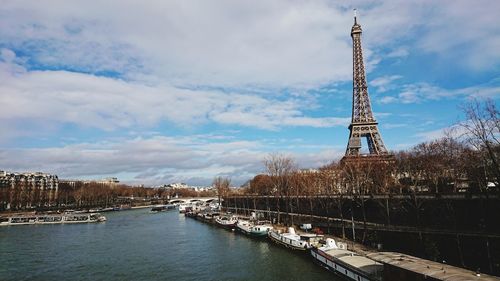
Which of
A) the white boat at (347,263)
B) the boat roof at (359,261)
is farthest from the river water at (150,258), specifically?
the boat roof at (359,261)

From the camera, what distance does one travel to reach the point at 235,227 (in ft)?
188

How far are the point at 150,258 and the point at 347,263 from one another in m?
19.2

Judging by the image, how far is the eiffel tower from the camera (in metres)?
68.2

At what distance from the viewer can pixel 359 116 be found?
7219 centimetres

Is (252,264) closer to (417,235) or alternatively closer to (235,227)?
(417,235)

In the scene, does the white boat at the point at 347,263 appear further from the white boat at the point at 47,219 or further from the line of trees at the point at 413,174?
the white boat at the point at 47,219

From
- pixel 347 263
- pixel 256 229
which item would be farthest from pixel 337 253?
pixel 256 229

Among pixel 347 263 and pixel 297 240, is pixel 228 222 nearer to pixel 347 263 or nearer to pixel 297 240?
pixel 297 240

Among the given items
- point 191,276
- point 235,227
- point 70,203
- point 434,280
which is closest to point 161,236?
point 235,227

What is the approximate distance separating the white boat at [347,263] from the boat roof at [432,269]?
3.75ft

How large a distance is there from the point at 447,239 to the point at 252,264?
14939 mm

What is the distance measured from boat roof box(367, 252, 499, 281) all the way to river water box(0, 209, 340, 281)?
226 inches

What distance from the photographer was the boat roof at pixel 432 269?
1622 centimetres

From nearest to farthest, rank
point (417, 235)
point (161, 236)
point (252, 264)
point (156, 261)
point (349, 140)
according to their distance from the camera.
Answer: point (417, 235) < point (252, 264) < point (156, 261) < point (161, 236) < point (349, 140)
